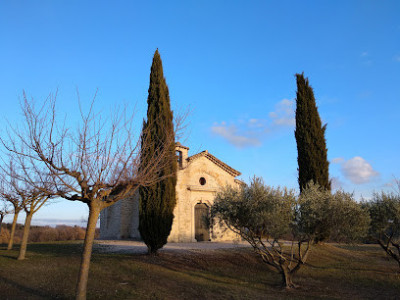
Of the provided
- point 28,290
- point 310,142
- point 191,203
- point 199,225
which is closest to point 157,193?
point 28,290

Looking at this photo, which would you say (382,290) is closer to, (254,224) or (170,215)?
(254,224)

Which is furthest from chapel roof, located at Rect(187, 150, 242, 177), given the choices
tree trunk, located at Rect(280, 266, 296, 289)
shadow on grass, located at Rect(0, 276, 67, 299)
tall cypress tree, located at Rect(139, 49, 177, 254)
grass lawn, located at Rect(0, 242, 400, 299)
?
shadow on grass, located at Rect(0, 276, 67, 299)

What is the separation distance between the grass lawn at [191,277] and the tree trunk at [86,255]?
201 cm

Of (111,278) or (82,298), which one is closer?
(82,298)

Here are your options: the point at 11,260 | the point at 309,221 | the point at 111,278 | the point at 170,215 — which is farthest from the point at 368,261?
the point at 11,260

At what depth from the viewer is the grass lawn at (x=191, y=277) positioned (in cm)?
1027

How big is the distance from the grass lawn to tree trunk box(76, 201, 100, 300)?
2015 mm

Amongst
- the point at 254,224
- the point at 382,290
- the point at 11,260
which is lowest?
the point at 382,290

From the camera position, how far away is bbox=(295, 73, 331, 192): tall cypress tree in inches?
868

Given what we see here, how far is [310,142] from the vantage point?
2255cm

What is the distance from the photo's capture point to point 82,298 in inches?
301

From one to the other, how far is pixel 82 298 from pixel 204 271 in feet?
24.6

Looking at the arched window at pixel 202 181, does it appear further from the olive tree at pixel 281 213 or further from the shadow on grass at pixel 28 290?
the shadow on grass at pixel 28 290

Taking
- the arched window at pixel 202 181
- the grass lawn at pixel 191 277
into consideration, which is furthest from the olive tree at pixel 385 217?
the arched window at pixel 202 181
